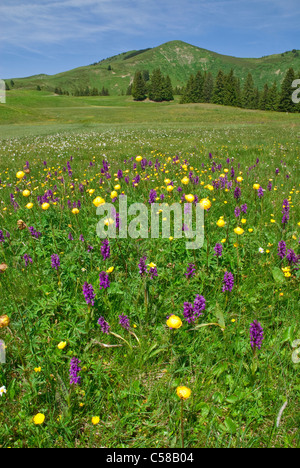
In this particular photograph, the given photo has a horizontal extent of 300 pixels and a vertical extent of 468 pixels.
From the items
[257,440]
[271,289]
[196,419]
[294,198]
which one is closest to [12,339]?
[196,419]

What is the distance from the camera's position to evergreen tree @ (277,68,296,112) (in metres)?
72.1

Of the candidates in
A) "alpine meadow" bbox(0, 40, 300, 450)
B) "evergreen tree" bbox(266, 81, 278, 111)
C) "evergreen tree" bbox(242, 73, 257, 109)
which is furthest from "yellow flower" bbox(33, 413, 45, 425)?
"evergreen tree" bbox(242, 73, 257, 109)

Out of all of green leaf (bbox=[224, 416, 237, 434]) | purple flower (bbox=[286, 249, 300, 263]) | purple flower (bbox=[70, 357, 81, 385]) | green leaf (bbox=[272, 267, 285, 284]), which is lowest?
green leaf (bbox=[224, 416, 237, 434])

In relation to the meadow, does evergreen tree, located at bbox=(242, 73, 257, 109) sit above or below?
above

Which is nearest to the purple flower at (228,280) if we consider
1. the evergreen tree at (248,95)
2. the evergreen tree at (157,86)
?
the evergreen tree at (248,95)

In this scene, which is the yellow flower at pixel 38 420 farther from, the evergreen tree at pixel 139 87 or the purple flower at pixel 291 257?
the evergreen tree at pixel 139 87

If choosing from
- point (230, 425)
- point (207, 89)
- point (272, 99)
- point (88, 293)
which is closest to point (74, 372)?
point (88, 293)

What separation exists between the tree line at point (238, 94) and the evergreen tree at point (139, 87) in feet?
71.0

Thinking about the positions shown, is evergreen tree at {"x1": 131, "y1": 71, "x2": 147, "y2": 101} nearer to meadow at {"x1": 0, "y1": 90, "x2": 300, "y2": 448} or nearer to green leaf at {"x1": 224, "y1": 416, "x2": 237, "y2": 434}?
meadow at {"x1": 0, "y1": 90, "x2": 300, "y2": 448}

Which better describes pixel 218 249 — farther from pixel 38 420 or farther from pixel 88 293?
pixel 38 420

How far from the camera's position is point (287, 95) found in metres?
73.4

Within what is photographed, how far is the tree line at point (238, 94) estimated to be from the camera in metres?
74.0

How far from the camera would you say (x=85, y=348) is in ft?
6.97
